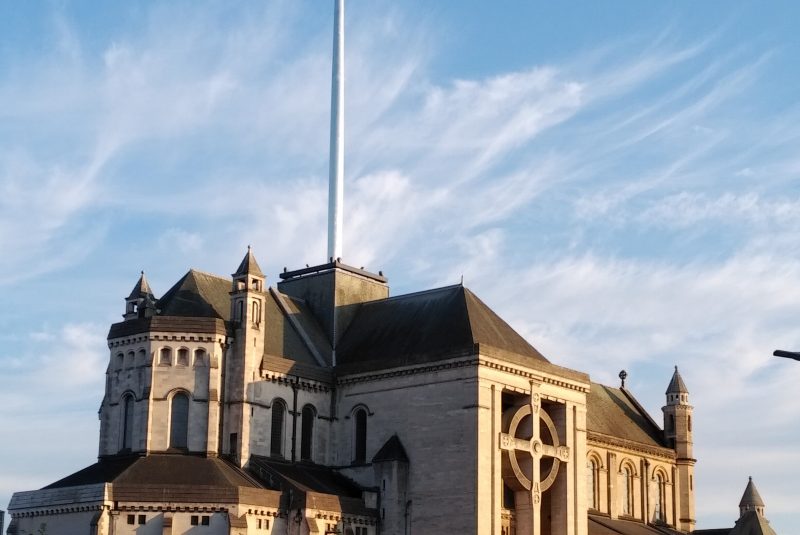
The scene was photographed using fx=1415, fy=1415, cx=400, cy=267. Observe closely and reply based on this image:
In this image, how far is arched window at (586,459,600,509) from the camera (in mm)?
101500

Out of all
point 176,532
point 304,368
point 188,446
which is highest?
point 304,368

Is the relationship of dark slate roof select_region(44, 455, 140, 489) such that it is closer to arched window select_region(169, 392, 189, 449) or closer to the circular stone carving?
arched window select_region(169, 392, 189, 449)

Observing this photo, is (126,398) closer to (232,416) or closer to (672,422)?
(232,416)

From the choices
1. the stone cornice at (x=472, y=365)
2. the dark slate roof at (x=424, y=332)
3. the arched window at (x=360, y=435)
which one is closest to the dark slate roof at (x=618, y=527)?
the stone cornice at (x=472, y=365)

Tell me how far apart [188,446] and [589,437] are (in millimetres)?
34386

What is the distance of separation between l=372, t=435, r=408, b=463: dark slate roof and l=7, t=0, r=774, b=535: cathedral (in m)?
0.10

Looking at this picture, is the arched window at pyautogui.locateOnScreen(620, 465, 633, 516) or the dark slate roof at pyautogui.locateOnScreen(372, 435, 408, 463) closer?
the dark slate roof at pyautogui.locateOnScreen(372, 435, 408, 463)

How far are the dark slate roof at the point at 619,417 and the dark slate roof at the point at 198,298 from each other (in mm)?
31350

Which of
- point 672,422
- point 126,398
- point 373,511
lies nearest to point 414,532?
point 373,511

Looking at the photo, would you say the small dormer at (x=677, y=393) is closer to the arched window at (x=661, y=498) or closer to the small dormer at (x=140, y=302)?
the arched window at (x=661, y=498)

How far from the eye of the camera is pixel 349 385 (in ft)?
276

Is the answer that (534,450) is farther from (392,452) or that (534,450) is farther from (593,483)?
(593,483)

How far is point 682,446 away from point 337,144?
3789 cm

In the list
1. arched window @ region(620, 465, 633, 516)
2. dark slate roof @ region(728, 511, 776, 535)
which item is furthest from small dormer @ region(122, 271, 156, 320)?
dark slate roof @ region(728, 511, 776, 535)
